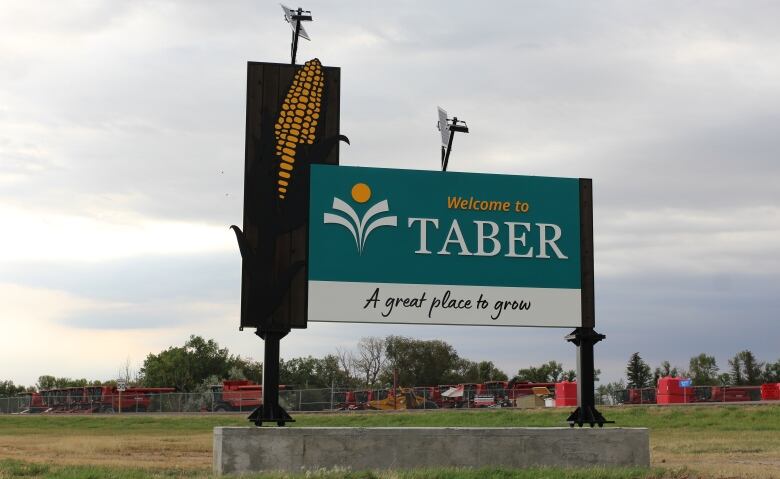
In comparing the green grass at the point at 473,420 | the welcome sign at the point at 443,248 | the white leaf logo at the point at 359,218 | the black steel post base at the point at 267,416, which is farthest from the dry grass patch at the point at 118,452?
the white leaf logo at the point at 359,218

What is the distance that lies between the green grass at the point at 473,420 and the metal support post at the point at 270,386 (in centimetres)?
1646

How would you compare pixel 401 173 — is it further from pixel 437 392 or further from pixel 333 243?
pixel 437 392

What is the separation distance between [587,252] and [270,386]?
21.7 feet

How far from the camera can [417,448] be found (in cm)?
1666

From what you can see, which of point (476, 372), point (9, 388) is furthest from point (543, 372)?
point (9, 388)

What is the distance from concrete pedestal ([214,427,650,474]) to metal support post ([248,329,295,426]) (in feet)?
1.27

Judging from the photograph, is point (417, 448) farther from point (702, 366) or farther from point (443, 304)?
point (702, 366)

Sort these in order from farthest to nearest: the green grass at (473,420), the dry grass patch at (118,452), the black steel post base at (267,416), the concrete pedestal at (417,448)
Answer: the green grass at (473,420), the dry grass patch at (118,452), the black steel post base at (267,416), the concrete pedestal at (417,448)

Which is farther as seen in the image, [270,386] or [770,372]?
[770,372]

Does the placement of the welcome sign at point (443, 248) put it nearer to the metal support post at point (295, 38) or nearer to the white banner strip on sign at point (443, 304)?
the white banner strip on sign at point (443, 304)

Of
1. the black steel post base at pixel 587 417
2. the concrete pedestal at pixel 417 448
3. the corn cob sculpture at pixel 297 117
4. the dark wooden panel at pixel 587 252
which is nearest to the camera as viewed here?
the concrete pedestal at pixel 417 448

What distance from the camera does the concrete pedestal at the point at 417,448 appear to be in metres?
16.1

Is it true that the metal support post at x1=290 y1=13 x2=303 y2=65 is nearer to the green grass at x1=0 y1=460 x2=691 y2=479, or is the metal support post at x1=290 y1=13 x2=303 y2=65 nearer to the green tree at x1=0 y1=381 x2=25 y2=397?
the green grass at x1=0 y1=460 x2=691 y2=479

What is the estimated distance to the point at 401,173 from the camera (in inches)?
719
